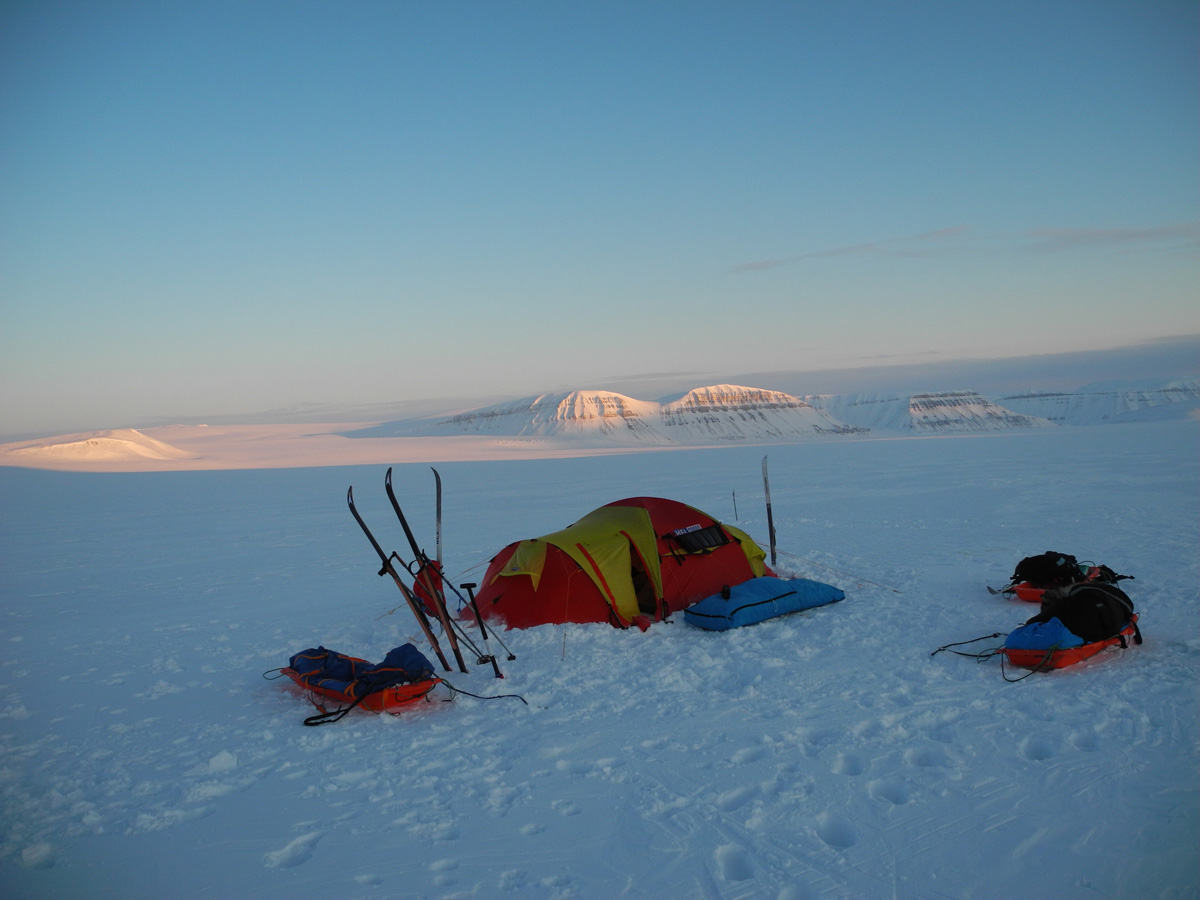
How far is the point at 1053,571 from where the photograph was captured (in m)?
7.93

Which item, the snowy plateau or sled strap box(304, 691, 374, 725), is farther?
the snowy plateau

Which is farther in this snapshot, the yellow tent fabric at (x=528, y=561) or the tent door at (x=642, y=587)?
the tent door at (x=642, y=587)

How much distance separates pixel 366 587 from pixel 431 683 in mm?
5166

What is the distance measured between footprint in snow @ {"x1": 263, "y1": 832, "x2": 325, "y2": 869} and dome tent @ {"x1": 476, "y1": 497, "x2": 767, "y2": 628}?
3886mm

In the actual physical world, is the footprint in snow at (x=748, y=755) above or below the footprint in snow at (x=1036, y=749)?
above

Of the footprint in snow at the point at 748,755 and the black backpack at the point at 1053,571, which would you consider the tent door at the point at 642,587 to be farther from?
the black backpack at the point at 1053,571

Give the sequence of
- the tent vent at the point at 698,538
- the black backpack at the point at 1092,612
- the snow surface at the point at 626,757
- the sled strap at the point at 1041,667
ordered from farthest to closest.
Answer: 1. the tent vent at the point at 698,538
2. the black backpack at the point at 1092,612
3. the sled strap at the point at 1041,667
4. the snow surface at the point at 626,757

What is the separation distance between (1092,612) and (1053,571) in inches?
80.1

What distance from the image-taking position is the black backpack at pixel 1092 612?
6.02 meters

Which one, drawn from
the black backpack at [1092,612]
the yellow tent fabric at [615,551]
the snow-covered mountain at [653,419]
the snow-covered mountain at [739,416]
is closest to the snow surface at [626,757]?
the black backpack at [1092,612]

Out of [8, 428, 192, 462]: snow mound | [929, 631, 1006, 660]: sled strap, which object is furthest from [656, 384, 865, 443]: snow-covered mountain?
[929, 631, 1006, 660]: sled strap

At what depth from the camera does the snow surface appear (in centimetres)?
367

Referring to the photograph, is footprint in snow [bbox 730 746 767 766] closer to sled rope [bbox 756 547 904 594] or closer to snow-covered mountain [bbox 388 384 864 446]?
sled rope [bbox 756 547 904 594]

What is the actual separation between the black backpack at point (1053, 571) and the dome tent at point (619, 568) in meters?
3.16
